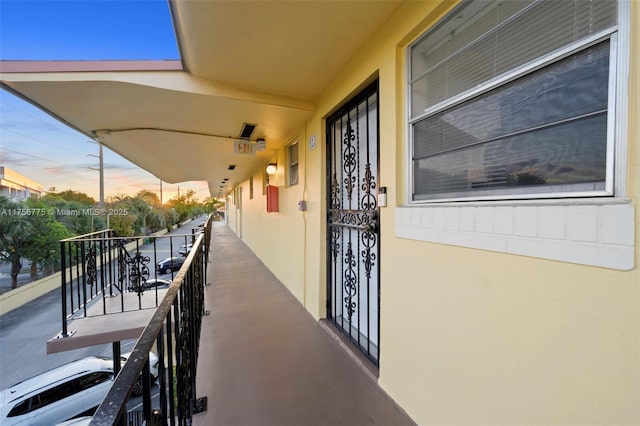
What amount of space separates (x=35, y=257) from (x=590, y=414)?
1824 cm

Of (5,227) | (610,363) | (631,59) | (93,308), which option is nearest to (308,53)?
(631,59)

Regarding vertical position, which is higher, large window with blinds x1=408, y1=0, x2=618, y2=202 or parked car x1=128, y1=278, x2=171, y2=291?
large window with blinds x1=408, y1=0, x2=618, y2=202

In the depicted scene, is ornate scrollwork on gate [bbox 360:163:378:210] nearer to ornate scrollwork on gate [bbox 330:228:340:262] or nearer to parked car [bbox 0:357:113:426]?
ornate scrollwork on gate [bbox 330:228:340:262]

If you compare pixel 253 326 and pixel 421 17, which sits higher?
pixel 421 17

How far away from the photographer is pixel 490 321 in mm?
1194

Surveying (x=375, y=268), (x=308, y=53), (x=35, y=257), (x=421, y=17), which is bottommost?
(x=35, y=257)

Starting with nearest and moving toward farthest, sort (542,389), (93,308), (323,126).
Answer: (542,389) → (323,126) → (93,308)

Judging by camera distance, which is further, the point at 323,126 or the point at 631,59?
the point at 323,126

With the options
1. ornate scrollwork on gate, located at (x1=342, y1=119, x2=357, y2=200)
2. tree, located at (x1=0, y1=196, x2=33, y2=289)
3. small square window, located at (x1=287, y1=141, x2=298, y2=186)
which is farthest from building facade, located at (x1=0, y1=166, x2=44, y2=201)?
ornate scrollwork on gate, located at (x1=342, y1=119, x2=357, y2=200)

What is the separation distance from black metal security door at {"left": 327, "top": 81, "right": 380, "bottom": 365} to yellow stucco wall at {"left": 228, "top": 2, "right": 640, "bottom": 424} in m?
0.29

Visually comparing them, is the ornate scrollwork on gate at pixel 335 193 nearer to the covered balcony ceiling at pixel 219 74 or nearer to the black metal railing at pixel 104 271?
the covered balcony ceiling at pixel 219 74

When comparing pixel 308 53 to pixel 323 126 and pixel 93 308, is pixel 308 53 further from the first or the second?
pixel 93 308

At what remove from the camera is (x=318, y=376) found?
212 centimetres

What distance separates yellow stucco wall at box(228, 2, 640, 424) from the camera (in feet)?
2.70
